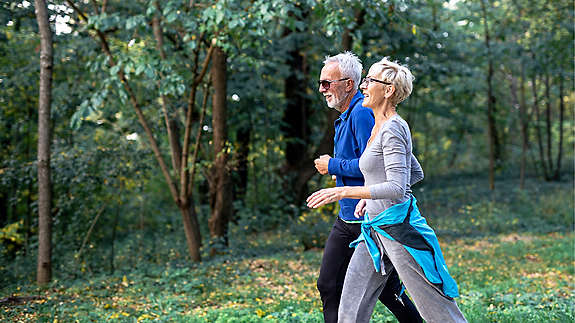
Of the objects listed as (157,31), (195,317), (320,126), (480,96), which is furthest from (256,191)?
(480,96)

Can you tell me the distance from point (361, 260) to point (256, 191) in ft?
36.7

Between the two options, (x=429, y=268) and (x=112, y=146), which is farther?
(x=112, y=146)

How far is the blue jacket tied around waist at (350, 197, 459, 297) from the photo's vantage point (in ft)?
9.48

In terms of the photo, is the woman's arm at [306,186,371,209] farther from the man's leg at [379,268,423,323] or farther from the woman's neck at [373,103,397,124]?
the man's leg at [379,268,423,323]

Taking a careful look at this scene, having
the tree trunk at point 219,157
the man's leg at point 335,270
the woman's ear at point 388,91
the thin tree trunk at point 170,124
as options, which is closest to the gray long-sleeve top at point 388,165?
the woman's ear at point 388,91

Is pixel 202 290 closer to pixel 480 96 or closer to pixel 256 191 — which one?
pixel 256 191

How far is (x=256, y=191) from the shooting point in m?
14.3

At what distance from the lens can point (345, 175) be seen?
3.30m

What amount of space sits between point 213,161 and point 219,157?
177 mm

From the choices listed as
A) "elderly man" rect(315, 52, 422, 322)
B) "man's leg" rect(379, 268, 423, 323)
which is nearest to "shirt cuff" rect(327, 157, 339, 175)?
"elderly man" rect(315, 52, 422, 322)

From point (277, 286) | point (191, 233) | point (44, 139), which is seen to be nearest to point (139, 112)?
point (44, 139)

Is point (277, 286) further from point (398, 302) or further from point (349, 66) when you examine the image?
point (349, 66)

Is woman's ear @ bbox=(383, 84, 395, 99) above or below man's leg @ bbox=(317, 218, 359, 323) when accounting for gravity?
above

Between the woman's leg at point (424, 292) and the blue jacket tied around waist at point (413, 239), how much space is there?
43 millimetres
